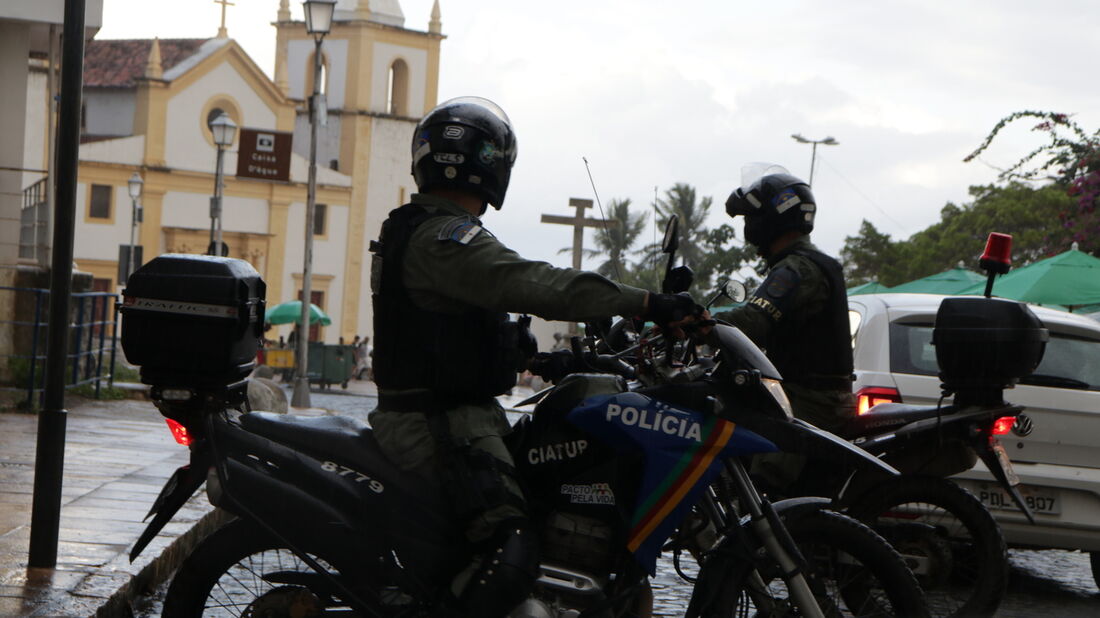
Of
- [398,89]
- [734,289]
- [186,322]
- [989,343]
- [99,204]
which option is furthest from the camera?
[398,89]

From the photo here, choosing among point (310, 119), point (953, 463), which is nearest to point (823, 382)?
point (953, 463)

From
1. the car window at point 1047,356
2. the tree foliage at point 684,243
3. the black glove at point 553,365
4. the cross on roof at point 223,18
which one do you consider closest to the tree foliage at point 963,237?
the tree foliage at point 684,243

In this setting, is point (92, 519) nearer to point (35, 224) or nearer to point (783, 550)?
point (783, 550)

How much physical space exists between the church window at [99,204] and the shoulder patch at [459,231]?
6270 centimetres

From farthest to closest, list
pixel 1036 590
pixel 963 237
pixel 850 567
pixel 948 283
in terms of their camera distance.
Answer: pixel 963 237 < pixel 948 283 < pixel 1036 590 < pixel 850 567

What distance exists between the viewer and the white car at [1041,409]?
731cm

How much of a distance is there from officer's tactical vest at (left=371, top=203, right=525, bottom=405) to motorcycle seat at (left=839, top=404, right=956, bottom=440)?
229 cm

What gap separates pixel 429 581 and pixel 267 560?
46 cm

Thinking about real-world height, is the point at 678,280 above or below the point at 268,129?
below

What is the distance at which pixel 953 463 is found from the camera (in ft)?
19.6

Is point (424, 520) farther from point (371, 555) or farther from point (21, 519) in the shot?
point (21, 519)

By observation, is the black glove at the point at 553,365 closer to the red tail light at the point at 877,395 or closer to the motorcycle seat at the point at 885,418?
the motorcycle seat at the point at 885,418

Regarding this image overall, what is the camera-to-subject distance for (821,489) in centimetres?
584

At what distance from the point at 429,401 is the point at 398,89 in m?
73.7
